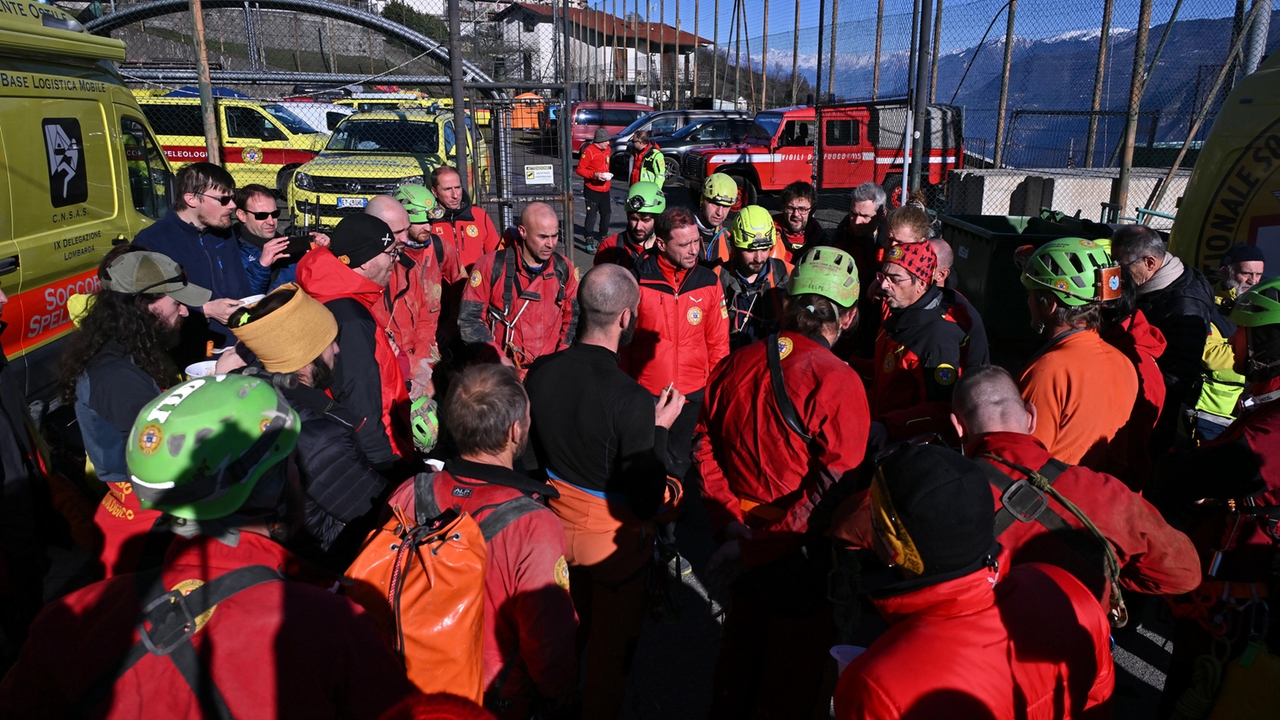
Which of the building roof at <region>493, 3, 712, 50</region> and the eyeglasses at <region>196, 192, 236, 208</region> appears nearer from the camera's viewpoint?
the eyeglasses at <region>196, 192, 236, 208</region>

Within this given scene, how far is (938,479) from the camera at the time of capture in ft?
5.22

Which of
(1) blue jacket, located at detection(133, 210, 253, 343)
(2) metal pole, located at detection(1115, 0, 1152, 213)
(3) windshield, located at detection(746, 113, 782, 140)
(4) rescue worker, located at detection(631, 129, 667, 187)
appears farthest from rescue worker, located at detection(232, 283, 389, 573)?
(3) windshield, located at detection(746, 113, 782, 140)

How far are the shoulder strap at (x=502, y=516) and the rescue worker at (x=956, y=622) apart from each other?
3.11ft

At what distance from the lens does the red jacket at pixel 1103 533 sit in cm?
209

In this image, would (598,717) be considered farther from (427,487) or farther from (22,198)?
(22,198)

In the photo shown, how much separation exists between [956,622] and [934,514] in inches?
9.0

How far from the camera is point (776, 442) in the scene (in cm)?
269

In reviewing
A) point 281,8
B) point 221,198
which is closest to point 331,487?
point 221,198

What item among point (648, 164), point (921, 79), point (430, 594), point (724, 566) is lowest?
point (724, 566)

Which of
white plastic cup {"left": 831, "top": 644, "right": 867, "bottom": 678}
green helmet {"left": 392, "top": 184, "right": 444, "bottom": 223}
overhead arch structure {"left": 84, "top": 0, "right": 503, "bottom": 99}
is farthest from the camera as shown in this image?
overhead arch structure {"left": 84, "top": 0, "right": 503, "bottom": 99}

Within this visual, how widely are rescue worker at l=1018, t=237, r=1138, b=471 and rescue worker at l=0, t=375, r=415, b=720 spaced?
2.47m

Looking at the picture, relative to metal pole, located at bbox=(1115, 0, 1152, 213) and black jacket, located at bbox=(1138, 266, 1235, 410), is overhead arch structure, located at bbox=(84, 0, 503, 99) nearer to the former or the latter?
metal pole, located at bbox=(1115, 0, 1152, 213)

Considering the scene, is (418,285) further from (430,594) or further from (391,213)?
(430,594)

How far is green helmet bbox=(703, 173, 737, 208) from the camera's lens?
5.88 m
